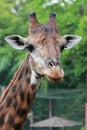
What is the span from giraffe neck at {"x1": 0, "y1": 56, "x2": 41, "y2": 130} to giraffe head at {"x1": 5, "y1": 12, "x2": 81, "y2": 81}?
0.15 meters

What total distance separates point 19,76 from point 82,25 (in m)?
9.48

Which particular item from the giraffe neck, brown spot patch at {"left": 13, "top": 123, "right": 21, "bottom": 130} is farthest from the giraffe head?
brown spot patch at {"left": 13, "top": 123, "right": 21, "bottom": 130}

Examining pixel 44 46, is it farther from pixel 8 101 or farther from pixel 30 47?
pixel 8 101

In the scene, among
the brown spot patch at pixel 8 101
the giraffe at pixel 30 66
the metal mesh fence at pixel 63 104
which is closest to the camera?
the giraffe at pixel 30 66

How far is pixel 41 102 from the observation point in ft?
61.9

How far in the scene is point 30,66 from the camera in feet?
16.3

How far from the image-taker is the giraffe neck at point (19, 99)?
4957mm

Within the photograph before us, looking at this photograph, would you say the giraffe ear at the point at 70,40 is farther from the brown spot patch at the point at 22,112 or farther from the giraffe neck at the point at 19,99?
the brown spot patch at the point at 22,112

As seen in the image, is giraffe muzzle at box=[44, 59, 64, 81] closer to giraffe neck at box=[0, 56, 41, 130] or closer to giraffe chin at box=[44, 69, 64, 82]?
giraffe chin at box=[44, 69, 64, 82]

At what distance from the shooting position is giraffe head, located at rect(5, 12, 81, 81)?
14.9 ft

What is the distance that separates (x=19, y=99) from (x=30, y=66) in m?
0.29

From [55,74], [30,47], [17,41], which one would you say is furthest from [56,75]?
[17,41]

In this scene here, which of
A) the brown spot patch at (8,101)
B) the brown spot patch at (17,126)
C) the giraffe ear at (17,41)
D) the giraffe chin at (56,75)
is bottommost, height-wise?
the brown spot patch at (17,126)

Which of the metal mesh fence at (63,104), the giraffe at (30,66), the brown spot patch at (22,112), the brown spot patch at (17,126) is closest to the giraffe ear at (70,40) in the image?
the giraffe at (30,66)
